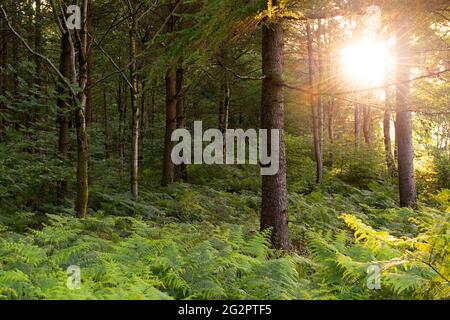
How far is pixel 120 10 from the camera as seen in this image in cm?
1371

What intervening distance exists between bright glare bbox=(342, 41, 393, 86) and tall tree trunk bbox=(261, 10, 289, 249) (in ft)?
19.1

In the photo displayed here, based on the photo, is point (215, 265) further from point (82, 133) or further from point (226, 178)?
point (226, 178)

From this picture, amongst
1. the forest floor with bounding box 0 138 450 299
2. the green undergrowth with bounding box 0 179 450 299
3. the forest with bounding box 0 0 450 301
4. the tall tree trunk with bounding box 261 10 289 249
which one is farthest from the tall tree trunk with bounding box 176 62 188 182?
the tall tree trunk with bounding box 261 10 289 249

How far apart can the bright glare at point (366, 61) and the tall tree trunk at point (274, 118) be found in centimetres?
582

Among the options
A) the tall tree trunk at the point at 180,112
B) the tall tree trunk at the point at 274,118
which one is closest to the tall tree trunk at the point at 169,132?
the tall tree trunk at the point at 180,112

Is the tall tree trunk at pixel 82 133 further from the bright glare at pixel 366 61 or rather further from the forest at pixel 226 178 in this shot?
the bright glare at pixel 366 61

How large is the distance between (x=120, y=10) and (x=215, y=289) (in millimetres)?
11642

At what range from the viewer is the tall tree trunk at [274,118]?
6965 mm

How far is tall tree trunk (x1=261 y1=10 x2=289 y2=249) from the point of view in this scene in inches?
274

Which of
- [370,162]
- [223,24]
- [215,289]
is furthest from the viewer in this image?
[370,162]

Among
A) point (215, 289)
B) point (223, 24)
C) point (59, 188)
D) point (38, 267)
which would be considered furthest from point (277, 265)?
point (59, 188)

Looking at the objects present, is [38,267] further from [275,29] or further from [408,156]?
[408,156]

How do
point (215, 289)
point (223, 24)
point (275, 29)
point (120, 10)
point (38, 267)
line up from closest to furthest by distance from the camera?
point (215, 289)
point (38, 267)
point (223, 24)
point (275, 29)
point (120, 10)

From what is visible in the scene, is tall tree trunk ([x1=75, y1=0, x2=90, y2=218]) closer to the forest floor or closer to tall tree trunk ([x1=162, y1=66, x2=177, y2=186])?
the forest floor
